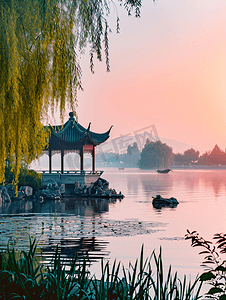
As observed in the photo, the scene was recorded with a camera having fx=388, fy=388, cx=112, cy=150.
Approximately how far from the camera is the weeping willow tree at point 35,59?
379cm

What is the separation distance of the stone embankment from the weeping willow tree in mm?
19045

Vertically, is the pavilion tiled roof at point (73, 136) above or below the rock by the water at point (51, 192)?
above

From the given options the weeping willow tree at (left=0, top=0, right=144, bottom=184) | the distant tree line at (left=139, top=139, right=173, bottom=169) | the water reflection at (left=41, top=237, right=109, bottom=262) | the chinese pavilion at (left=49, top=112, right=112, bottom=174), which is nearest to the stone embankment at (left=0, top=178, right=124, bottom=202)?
the chinese pavilion at (left=49, top=112, right=112, bottom=174)

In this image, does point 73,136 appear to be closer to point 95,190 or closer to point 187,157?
point 95,190

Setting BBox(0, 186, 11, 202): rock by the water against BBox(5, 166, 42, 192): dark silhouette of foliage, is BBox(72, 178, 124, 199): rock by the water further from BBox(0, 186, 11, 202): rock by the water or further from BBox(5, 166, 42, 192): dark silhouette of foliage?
BBox(0, 186, 11, 202): rock by the water

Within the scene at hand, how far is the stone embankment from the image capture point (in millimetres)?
23441

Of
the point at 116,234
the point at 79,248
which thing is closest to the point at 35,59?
the point at 79,248

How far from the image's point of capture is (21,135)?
414 cm

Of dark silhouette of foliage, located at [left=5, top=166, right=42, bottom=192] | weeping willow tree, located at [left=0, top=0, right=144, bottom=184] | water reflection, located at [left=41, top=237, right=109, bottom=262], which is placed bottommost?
water reflection, located at [left=41, top=237, right=109, bottom=262]

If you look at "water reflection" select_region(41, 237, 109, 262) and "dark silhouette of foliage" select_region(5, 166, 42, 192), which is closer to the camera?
"water reflection" select_region(41, 237, 109, 262)

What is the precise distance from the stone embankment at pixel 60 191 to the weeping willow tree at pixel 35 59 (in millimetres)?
19045

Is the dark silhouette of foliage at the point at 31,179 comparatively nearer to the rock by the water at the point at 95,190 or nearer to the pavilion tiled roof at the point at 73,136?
the rock by the water at the point at 95,190

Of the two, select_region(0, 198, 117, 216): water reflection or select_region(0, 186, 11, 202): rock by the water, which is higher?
select_region(0, 186, 11, 202): rock by the water

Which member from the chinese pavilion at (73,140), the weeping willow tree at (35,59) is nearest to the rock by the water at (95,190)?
the chinese pavilion at (73,140)
